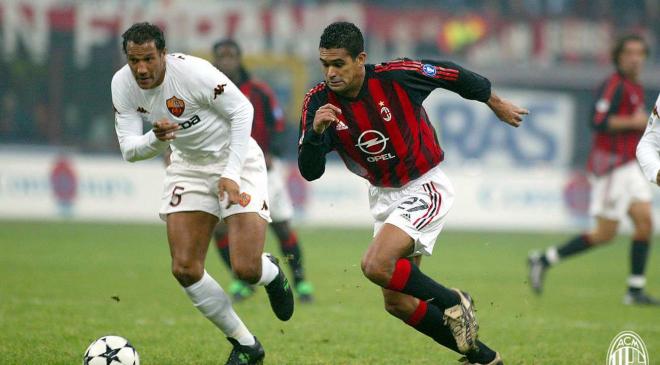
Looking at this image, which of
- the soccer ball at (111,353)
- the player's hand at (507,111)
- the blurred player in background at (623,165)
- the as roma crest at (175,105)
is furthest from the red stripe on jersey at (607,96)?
the soccer ball at (111,353)

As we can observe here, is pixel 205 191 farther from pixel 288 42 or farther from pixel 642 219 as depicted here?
pixel 288 42

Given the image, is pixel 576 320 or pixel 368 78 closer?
pixel 368 78

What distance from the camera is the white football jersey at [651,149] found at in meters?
5.89

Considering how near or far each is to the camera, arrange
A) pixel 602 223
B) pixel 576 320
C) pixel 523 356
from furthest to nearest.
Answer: pixel 602 223, pixel 576 320, pixel 523 356

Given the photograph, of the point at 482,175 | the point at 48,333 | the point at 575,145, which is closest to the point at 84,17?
the point at 482,175

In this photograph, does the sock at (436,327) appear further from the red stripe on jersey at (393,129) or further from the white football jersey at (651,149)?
the white football jersey at (651,149)

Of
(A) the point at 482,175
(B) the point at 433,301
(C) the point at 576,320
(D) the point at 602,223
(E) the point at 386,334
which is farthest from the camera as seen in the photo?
(A) the point at 482,175

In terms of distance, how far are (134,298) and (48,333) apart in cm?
231

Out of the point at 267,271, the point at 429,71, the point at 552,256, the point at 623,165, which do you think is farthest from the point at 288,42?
the point at 429,71

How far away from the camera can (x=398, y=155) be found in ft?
19.1

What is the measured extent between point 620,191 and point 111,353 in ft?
20.4

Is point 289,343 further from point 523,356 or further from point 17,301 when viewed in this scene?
point 17,301

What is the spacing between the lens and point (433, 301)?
5.59 meters

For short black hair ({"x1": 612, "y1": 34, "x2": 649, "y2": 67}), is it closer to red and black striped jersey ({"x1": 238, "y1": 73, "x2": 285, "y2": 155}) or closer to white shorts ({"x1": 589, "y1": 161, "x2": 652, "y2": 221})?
white shorts ({"x1": 589, "y1": 161, "x2": 652, "y2": 221})
